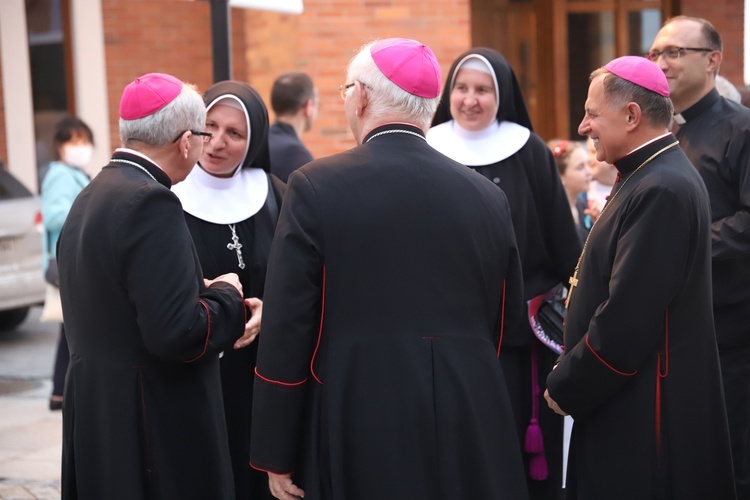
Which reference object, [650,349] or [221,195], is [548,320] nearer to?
[650,349]

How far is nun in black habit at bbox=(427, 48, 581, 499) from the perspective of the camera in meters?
4.67

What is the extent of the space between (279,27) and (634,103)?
6814 millimetres

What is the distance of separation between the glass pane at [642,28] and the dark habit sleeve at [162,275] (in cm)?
981

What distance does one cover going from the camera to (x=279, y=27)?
32.1 feet

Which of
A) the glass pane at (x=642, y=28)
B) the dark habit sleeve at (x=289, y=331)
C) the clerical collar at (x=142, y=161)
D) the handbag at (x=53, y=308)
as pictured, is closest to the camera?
the dark habit sleeve at (x=289, y=331)

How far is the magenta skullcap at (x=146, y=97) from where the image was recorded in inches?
131

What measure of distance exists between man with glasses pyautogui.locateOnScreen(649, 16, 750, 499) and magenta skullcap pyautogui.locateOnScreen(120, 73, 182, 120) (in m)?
2.23

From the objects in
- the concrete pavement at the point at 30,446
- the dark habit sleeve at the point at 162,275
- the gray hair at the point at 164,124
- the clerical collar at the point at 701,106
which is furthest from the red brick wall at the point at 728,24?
the dark habit sleeve at the point at 162,275

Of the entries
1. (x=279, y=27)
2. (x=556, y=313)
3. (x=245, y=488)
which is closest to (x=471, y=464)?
(x=245, y=488)

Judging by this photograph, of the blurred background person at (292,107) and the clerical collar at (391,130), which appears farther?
the blurred background person at (292,107)

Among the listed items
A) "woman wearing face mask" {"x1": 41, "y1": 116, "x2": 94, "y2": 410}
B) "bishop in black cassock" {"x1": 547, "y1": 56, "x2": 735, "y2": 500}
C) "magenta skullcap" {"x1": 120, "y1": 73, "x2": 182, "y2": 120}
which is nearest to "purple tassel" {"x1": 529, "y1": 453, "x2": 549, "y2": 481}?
"bishop in black cassock" {"x1": 547, "y1": 56, "x2": 735, "y2": 500}

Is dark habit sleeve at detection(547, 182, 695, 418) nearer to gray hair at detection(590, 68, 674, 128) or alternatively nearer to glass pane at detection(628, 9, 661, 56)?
gray hair at detection(590, 68, 674, 128)

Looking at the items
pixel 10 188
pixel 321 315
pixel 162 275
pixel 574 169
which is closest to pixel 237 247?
pixel 162 275

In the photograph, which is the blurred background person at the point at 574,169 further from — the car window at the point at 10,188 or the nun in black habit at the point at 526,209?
the car window at the point at 10,188
